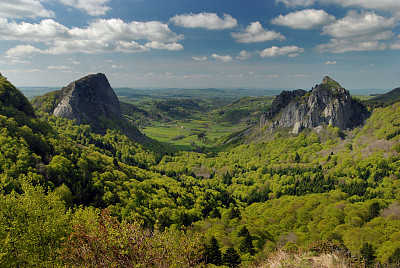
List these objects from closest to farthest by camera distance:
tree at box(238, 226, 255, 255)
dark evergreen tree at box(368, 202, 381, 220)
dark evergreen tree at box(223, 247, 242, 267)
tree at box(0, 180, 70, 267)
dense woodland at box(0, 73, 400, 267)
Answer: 1. dense woodland at box(0, 73, 400, 267)
2. tree at box(0, 180, 70, 267)
3. dark evergreen tree at box(223, 247, 242, 267)
4. tree at box(238, 226, 255, 255)
5. dark evergreen tree at box(368, 202, 381, 220)

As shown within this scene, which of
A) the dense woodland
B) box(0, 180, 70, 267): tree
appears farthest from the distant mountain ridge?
box(0, 180, 70, 267): tree

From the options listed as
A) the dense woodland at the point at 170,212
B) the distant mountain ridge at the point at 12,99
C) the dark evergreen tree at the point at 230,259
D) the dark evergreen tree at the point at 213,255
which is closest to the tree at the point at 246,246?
the dense woodland at the point at 170,212

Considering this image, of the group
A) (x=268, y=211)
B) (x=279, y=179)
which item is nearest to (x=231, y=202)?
(x=268, y=211)

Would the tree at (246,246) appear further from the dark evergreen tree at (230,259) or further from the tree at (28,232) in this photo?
the tree at (28,232)

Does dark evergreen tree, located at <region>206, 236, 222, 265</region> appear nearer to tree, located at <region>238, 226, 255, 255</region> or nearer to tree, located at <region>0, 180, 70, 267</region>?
tree, located at <region>238, 226, 255, 255</region>

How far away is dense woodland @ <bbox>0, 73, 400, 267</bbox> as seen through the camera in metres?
23.8

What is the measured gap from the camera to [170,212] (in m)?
95.6

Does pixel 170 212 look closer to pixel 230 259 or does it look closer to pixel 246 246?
pixel 246 246

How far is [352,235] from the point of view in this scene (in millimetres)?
69375

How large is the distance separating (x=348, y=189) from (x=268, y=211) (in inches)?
2568

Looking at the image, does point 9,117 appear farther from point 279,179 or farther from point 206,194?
point 279,179

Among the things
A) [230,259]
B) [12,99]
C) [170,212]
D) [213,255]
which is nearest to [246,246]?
[230,259]

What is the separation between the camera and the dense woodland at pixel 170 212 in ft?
78.1

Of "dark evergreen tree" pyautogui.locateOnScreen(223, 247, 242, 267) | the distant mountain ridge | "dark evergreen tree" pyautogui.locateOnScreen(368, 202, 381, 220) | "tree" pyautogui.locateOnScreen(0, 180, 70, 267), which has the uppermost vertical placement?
the distant mountain ridge
